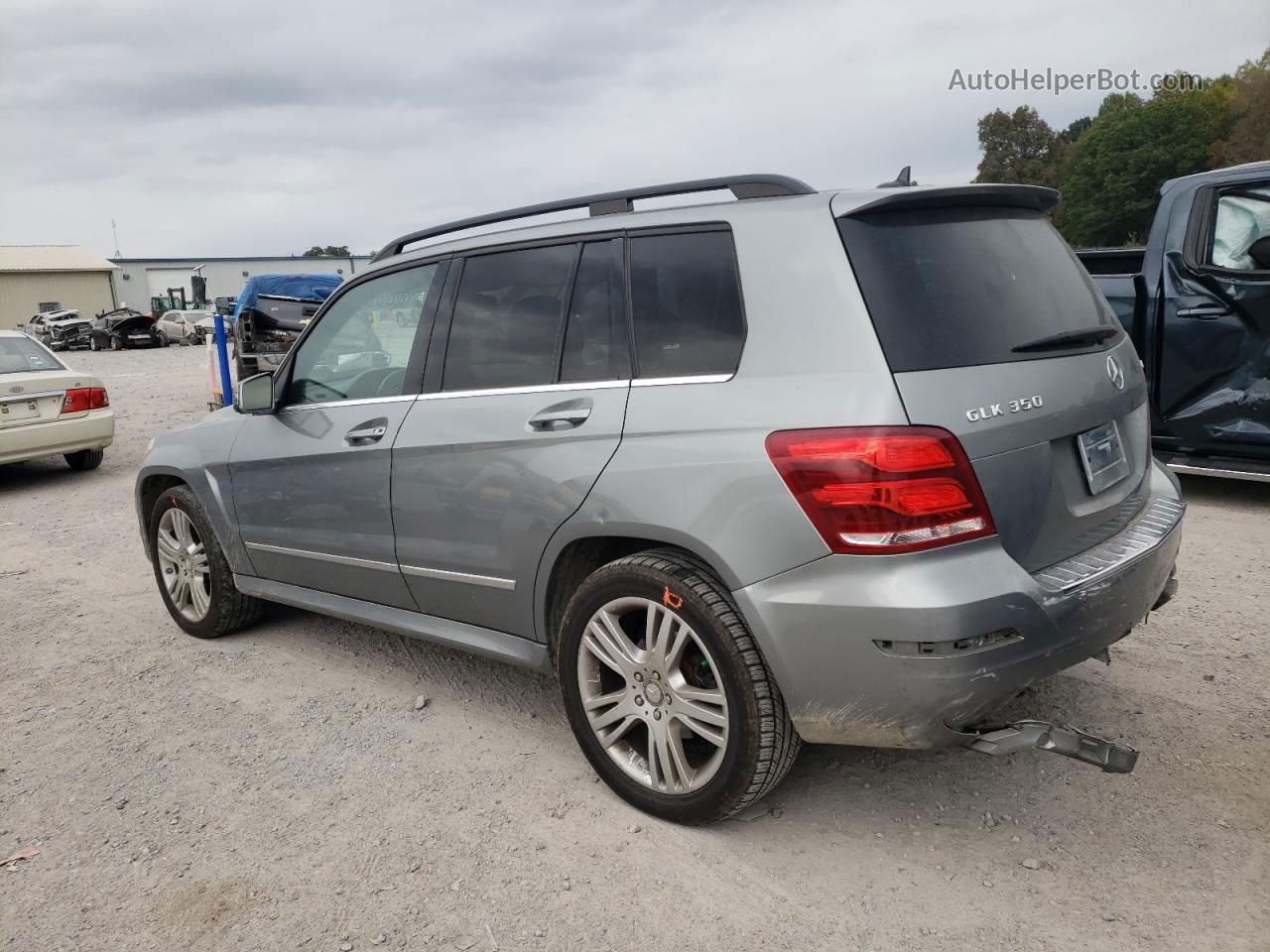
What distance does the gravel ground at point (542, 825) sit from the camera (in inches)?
97.7

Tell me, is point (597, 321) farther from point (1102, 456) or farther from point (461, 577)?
point (1102, 456)

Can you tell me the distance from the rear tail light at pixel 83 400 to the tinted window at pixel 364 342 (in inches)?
263

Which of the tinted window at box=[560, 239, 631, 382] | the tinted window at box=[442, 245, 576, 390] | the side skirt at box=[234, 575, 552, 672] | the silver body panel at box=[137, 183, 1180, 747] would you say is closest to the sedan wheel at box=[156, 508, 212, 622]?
the side skirt at box=[234, 575, 552, 672]

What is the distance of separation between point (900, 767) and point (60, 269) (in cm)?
7062

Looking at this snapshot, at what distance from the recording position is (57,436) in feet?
30.7

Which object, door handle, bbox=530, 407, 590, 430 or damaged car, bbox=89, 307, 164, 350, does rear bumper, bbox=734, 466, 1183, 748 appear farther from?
damaged car, bbox=89, 307, 164, 350

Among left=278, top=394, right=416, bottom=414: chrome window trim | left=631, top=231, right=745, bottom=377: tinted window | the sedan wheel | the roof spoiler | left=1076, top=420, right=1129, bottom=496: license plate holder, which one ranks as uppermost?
the roof spoiler

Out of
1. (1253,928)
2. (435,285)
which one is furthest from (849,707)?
(435,285)

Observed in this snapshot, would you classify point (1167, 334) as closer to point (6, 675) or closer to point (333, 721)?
point (333, 721)

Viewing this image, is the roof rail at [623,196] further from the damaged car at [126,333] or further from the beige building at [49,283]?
the beige building at [49,283]

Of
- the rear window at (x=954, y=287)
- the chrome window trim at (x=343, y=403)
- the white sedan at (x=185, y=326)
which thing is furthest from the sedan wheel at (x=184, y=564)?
the white sedan at (x=185, y=326)

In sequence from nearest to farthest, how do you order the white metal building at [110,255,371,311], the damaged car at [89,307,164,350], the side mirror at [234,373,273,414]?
the side mirror at [234,373,273,414]
the damaged car at [89,307,164,350]
the white metal building at [110,255,371,311]

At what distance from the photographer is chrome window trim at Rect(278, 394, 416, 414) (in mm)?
3604

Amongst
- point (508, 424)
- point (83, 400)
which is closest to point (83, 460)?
point (83, 400)
